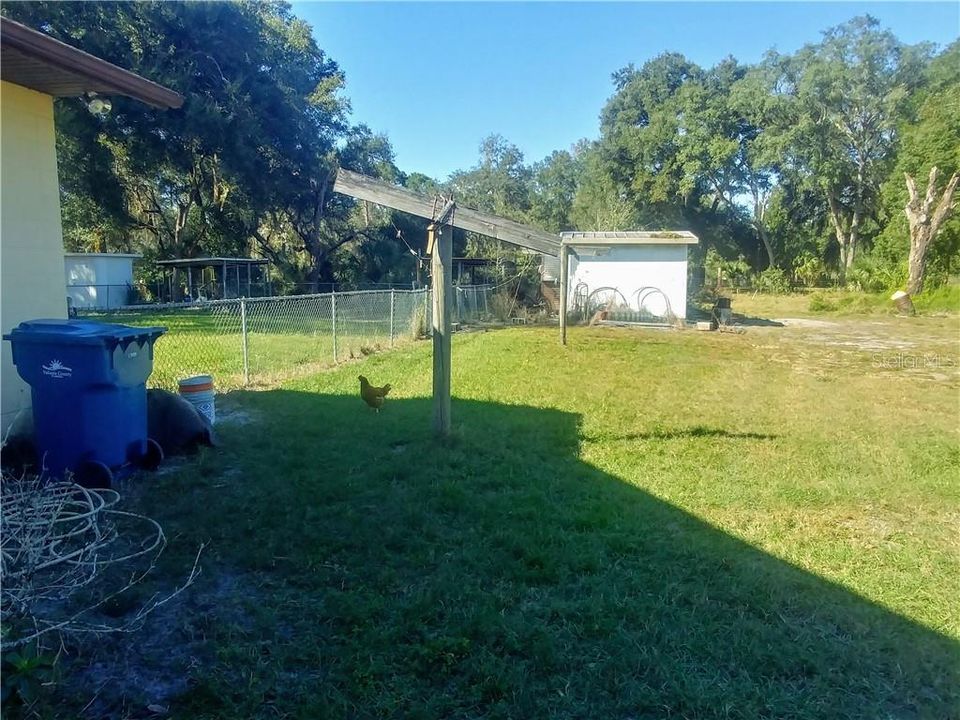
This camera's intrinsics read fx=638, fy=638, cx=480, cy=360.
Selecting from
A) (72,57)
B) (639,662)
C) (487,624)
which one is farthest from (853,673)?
(72,57)

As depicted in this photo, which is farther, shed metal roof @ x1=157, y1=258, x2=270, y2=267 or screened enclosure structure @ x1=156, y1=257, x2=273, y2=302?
screened enclosure structure @ x1=156, y1=257, x2=273, y2=302

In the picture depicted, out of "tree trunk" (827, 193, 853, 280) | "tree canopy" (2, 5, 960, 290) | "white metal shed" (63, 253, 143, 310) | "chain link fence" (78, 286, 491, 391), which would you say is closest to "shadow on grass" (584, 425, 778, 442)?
"chain link fence" (78, 286, 491, 391)

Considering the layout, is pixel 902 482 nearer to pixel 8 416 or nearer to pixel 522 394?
pixel 522 394

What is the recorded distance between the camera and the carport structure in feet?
18.3

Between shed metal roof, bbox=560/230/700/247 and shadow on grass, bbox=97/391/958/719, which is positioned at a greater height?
shed metal roof, bbox=560/230/700/247

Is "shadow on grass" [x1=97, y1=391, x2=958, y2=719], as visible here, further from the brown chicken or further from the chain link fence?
the chain link fence

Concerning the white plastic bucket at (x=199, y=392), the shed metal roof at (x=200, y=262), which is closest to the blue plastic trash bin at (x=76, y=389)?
the white plastic bucket at (x=199, y=392)

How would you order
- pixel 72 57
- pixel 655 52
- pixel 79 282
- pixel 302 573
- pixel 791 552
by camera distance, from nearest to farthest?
1. pixel 302 573
2. pixel 791 552
3. pixel 72 57
4. pixel 79 282
5. pixel 655 52

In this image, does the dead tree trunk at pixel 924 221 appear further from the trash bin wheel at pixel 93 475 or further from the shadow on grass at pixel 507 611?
the trash bin wheel at pixel 93 475

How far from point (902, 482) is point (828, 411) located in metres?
2.65

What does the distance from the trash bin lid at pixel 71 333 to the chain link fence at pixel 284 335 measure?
2.40 m

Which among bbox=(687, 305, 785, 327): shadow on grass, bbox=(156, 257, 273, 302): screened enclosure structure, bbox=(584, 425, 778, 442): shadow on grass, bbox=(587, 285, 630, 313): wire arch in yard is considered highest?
bbox=(156, 257, 273, 302): screened enclosure structure

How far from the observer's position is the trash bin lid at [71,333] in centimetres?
401

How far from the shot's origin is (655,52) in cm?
4056
